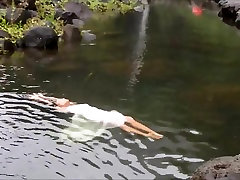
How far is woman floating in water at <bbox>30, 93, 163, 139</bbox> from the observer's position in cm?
816

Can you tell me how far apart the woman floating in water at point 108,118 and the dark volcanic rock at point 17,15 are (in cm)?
760

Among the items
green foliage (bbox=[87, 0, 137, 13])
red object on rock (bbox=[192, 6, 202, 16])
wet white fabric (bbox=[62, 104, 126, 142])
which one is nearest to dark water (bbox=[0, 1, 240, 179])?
wet white fabric (bbox=[62, 104, 126, 142])

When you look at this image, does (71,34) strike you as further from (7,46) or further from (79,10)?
(79,10)

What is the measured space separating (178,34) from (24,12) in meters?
5.44

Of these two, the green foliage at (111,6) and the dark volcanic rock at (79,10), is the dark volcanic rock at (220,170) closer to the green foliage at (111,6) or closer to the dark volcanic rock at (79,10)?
the dark volcanic rock at (79,10)

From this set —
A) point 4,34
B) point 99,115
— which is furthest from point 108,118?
point 4,34

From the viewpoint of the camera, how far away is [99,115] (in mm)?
8469

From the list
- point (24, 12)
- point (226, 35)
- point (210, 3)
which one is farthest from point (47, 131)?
point (210, 3)

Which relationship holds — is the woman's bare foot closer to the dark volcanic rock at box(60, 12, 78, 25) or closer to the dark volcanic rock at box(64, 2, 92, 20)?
the dark volcanic rock at box(60, 12, 78, 25)

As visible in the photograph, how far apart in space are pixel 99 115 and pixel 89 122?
0.26m

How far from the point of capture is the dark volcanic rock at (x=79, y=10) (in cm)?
1944

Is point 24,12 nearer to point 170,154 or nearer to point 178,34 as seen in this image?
point 178,34

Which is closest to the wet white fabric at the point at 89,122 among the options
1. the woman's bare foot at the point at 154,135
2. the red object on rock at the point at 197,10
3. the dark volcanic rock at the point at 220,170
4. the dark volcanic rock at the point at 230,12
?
the woman's bare foot at the point at 154,135

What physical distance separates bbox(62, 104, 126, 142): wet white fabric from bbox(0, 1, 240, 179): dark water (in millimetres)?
120
